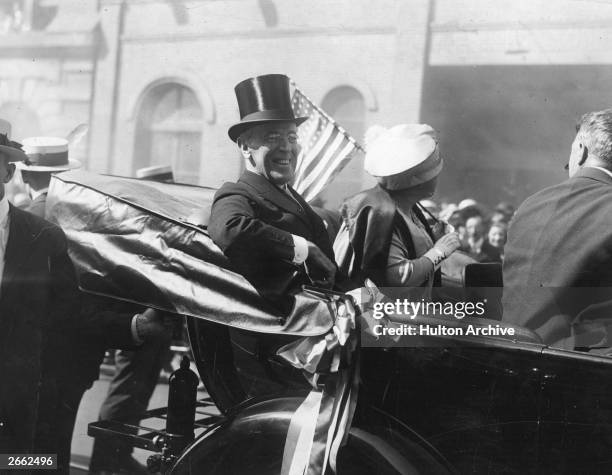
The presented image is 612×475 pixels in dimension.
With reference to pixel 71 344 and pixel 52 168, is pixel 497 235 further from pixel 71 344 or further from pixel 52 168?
pixel 71 344

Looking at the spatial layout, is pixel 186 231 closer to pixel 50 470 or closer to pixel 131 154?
pixel 50 470

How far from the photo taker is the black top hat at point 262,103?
2.61 meters

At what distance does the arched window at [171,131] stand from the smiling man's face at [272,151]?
74cm

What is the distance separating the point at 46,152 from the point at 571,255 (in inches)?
111

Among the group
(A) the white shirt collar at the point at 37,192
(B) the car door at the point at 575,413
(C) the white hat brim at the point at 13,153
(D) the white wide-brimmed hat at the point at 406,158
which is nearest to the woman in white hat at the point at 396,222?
(D) the white wide-brimmed hat at the point at 406,158

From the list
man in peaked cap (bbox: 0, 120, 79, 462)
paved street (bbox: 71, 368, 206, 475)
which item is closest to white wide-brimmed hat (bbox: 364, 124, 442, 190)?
man in peaked cap (bbox: 0, 120, 79, 462)

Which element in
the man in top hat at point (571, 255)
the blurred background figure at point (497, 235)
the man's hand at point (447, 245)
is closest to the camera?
the man in top hat at point (571, 255)

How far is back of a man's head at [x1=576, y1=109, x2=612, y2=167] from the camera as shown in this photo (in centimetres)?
235

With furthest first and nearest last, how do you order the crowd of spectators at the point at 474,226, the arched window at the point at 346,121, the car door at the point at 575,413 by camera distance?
the crowd of spectators at the point at 474,226 → the arched window at the point at 346,121 → the car door at the point at 575,413

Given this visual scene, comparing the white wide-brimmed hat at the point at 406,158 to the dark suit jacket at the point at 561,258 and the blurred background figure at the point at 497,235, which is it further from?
the blurred background figure at the point at 497,235

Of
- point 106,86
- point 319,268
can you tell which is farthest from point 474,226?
point 319,268

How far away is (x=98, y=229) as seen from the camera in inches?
105

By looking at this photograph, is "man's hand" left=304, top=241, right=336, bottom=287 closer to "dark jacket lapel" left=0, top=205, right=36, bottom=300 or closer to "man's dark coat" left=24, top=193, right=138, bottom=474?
"man's dark coat" left=24, top=193, right=138, bottom=474

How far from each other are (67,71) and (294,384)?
2.29m
